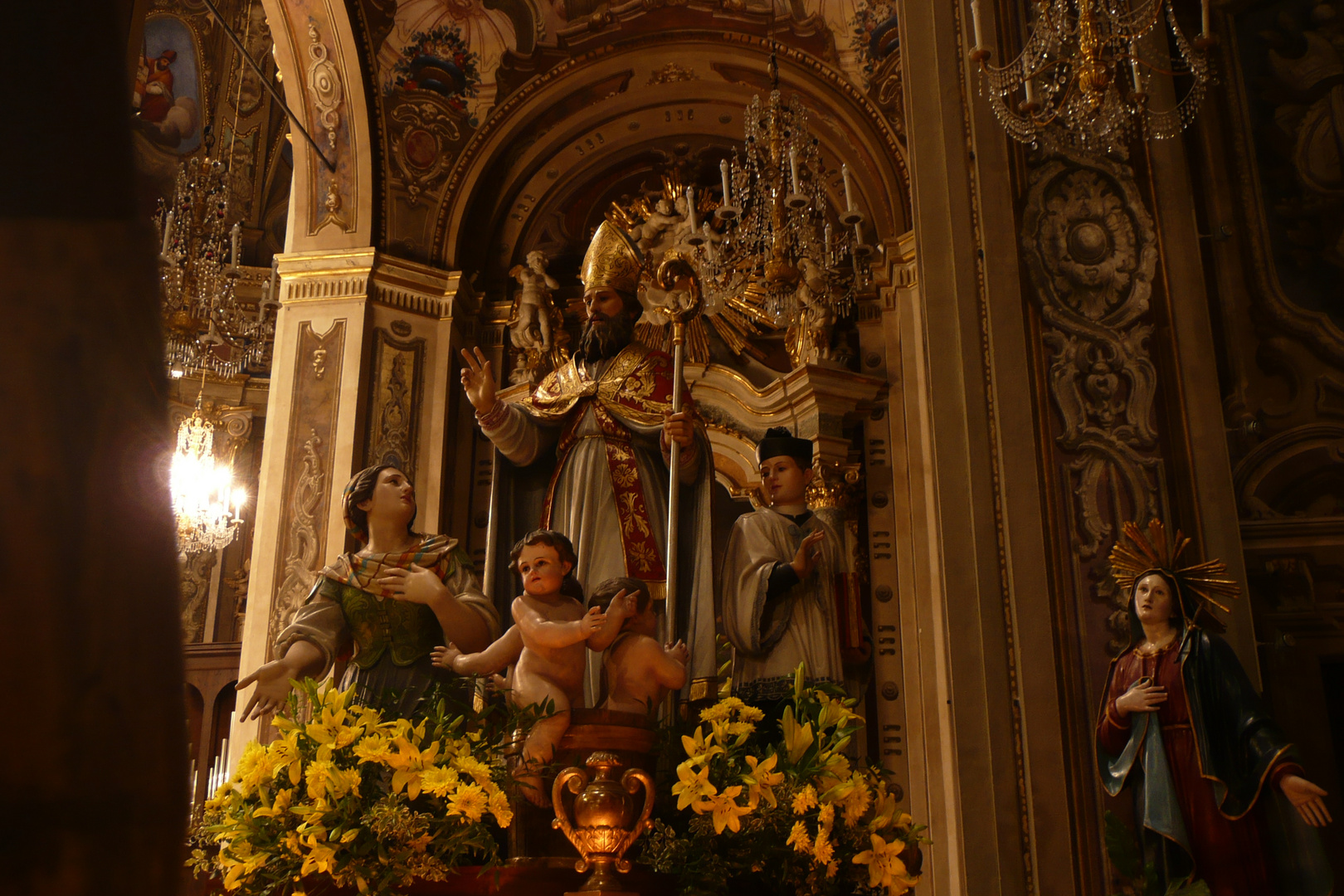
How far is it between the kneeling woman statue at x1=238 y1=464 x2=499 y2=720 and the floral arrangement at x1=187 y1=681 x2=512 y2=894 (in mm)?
582

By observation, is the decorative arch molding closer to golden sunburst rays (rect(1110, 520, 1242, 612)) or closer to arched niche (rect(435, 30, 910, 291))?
arched niche (rect(435, 30, 910, 291))

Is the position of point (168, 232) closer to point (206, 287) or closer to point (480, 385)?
point (206, 287)

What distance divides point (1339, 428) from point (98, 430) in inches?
225

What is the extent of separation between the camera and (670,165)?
10250mm

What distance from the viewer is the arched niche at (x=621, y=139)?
31.0ft

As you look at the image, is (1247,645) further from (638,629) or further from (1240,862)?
(638,629)

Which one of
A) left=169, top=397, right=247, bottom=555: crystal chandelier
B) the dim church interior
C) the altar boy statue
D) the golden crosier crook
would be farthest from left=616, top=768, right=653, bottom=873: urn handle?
left=169, top=397, right=247, bottom=555: crystal chandelier

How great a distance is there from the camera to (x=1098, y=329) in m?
4.96

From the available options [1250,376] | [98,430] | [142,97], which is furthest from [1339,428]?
[142,97]

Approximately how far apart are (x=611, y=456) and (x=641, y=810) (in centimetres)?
178

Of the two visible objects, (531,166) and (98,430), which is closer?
(98,430)

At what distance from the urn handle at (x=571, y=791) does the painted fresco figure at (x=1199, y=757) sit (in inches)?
71.9

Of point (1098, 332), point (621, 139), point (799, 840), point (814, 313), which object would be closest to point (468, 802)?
point (799, 840)

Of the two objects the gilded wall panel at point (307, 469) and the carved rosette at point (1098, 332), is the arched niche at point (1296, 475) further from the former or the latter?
the gilded wall panel at point (307, 469)
